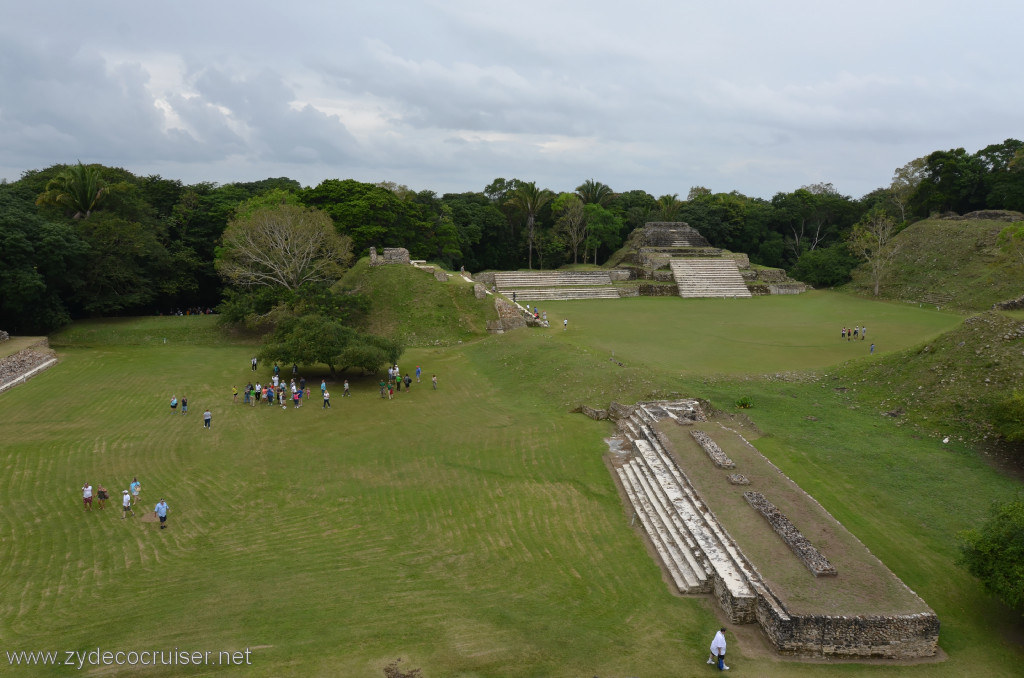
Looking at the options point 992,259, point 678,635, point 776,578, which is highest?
point 992,259

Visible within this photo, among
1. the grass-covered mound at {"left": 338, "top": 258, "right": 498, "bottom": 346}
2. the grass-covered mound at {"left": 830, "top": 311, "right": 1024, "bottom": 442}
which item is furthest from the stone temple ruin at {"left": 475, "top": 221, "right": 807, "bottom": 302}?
the grass-covered mound at {"left": 830, "top": 311, "right": 1024, "bottom": 442}

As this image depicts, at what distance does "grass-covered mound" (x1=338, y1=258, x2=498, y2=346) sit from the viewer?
1214 inches

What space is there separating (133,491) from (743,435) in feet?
50.1

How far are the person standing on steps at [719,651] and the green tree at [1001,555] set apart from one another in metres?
4.35

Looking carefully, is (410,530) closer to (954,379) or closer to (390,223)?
(954,379)

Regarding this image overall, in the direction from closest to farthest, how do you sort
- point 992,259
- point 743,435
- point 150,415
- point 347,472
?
point 347,472
point 743,435
point 150,415
point 992,259

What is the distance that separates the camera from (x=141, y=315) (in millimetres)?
39250

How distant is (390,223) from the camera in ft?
146

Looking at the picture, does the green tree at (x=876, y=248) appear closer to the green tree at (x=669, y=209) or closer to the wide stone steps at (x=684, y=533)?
the green tree at (x=669, y=209)

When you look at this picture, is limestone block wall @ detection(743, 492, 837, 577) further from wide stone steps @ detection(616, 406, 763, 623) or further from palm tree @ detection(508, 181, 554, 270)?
palm tree @ detection(508, 181, 554, 270)

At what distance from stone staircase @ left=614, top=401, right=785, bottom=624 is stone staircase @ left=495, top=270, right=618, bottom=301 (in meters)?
27.3

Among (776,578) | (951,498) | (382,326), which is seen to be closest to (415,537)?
(776,578)

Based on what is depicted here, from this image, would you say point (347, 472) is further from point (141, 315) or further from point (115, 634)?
point (141, 315)

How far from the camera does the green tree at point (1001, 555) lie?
8.62m
